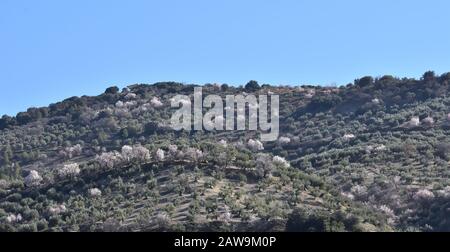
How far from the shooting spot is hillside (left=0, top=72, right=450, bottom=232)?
4303 cm

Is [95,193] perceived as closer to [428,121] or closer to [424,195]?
[424,195]

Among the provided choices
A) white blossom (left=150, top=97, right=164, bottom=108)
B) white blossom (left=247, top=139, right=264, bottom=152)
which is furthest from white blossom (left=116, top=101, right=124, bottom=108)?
white blossom (left=247, top=139, right=264, bottom=152)

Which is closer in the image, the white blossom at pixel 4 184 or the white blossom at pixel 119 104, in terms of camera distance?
the white blossom at pixel 4 184

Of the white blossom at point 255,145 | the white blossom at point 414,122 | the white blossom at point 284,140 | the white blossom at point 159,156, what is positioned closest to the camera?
the white blossom at point 159,156

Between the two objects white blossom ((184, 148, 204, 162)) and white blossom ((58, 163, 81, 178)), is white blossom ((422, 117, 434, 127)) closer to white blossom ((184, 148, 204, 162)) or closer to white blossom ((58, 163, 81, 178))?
white blossom ((184, 148, 204, 162))

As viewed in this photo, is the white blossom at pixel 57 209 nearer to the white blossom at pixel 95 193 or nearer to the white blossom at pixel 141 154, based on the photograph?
the white blossom at pixel 95 193

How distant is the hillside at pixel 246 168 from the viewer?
43.0 m

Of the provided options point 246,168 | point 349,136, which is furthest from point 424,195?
point 349,136

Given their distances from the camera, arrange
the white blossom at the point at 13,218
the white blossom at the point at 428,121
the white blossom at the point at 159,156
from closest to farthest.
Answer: the white blossom at the point at 13,218
the white blossom at the point at 159,156
the white blossom at the point at 428,121

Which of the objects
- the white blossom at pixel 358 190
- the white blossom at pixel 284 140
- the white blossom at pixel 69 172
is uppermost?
the white blossom at pixel 284 140

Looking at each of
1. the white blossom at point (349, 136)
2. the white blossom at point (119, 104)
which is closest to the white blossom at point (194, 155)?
the white blossom at point (349, 136)

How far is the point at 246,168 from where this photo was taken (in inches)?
2050

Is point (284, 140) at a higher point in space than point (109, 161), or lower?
higher
